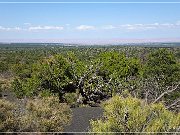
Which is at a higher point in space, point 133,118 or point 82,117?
point 133,118

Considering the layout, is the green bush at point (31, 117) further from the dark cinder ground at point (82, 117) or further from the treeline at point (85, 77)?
the treeline at point (85, 77)

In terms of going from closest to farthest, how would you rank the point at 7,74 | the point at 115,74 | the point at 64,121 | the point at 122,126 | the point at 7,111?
the point at 122,126 < the point at 7,111 < the point at 64,121 < the point at 115,74 < the point at 7,74

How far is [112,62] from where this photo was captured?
35406 mm

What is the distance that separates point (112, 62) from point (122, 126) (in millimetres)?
24591

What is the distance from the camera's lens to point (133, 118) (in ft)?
35.5

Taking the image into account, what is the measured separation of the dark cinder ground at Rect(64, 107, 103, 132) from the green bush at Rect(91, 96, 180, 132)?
33.4 ft

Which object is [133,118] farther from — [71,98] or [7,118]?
[71,98]

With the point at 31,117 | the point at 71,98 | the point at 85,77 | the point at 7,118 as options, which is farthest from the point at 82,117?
the point at 7,118

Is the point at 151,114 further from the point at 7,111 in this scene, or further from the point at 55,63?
the point at 55,63

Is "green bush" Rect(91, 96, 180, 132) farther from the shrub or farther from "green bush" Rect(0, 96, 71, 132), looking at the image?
"green bush" Rect(0, 96, 71, 132)

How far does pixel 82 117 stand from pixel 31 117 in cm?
996

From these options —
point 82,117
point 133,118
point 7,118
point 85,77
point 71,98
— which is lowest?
point 82,117

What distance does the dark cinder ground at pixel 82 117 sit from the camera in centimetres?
2269

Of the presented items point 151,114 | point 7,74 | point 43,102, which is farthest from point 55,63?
point 7,74
